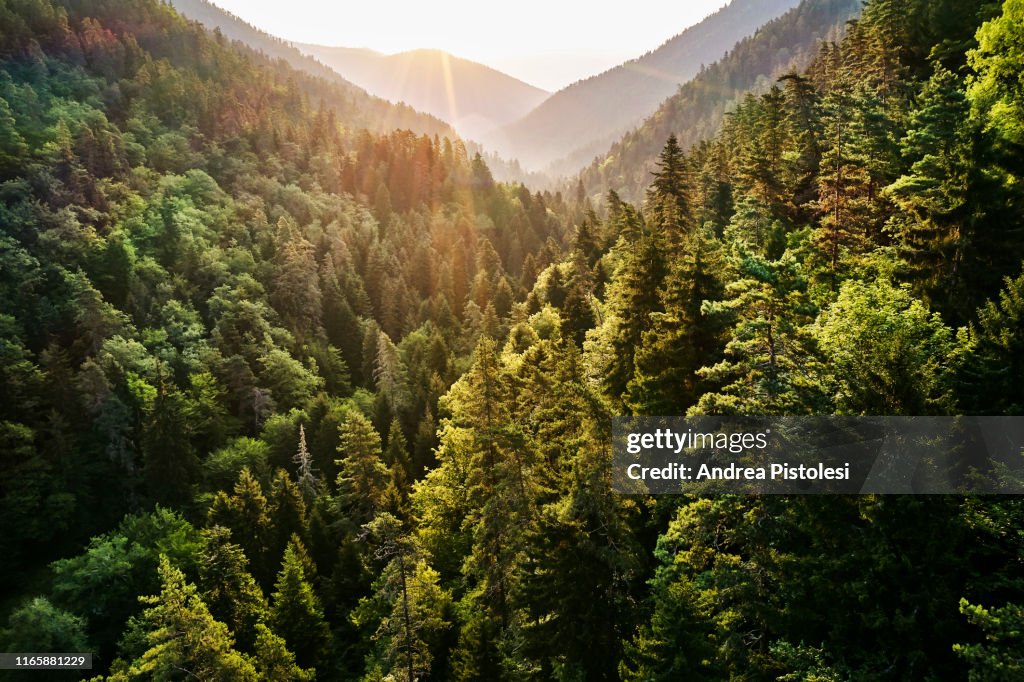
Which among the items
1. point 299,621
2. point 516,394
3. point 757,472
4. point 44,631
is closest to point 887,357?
point 757,472

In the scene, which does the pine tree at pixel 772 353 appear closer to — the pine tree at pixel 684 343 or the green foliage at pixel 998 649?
the green foliage at pixel 998 649

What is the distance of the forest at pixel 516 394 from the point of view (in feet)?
48.3

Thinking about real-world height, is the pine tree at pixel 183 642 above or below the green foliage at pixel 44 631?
above

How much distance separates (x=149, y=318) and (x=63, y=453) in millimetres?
23647

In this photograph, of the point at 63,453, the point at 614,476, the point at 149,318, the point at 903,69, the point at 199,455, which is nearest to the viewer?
the point at 614,476

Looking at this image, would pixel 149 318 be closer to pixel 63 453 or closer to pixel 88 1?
pixel 63 453

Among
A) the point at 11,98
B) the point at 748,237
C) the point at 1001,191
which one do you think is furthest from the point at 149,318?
the point at 1001,191

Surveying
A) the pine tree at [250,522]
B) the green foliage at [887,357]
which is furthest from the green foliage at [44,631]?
the green foliage at [887,357]

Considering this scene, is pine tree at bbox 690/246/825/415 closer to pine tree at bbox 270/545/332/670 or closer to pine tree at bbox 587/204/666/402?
pine tree at bbox 587/204/666/402

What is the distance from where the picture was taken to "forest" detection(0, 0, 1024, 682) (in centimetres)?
1473

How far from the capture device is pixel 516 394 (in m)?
32.4

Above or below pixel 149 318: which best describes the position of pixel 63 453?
Result: below

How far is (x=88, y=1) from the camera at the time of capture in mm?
149250

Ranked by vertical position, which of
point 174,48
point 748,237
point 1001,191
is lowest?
point 1001,191
